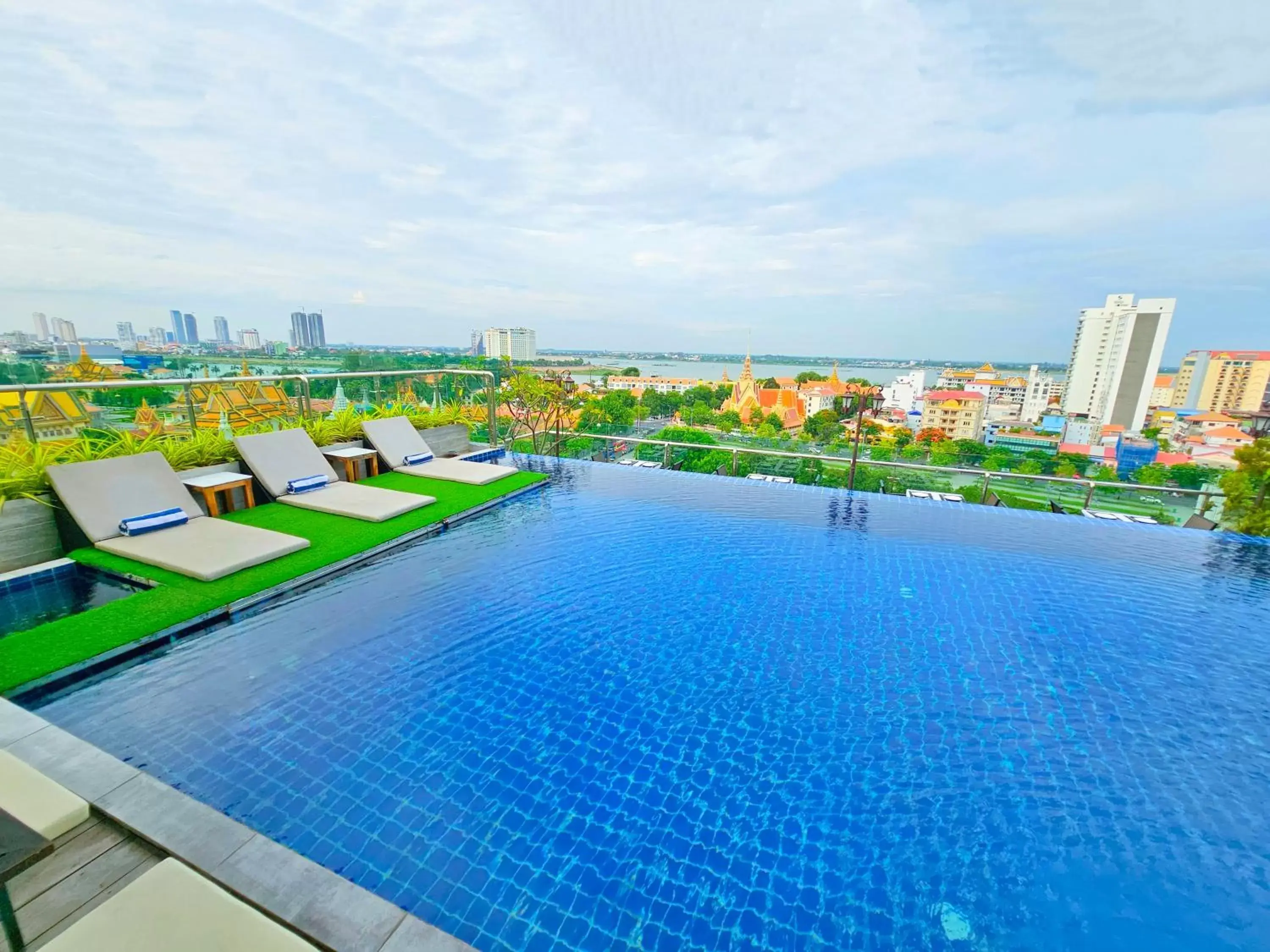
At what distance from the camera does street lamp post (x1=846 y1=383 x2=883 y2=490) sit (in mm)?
8281

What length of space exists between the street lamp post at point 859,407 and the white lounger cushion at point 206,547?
7415 mm

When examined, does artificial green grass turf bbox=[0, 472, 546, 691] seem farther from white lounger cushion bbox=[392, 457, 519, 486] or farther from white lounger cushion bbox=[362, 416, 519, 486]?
white lounger cushion bbox=[362, 416, 519, 486]

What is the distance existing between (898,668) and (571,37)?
426 inches

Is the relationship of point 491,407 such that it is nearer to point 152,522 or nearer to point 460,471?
point 460,471

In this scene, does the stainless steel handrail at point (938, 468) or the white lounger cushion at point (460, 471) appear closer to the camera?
the white lounger cushion at point (460, 471)

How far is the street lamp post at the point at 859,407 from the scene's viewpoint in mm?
8281

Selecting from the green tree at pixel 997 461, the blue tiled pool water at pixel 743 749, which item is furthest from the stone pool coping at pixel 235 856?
the green tree at pixel 997 461

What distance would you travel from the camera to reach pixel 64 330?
1001cm

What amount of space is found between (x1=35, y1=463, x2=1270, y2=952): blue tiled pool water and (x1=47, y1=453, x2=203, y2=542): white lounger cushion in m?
1.90

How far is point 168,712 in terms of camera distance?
2625 mm

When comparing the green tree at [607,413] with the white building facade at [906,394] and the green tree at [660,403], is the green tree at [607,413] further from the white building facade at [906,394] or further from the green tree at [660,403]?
the white building facade at [906,394]

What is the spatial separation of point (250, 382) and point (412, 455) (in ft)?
6.61

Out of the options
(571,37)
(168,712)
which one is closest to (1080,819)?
(168,712)

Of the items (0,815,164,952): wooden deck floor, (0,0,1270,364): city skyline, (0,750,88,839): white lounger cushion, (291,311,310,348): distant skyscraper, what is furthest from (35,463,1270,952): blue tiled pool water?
(291,311,310,348): distant skyscraper
